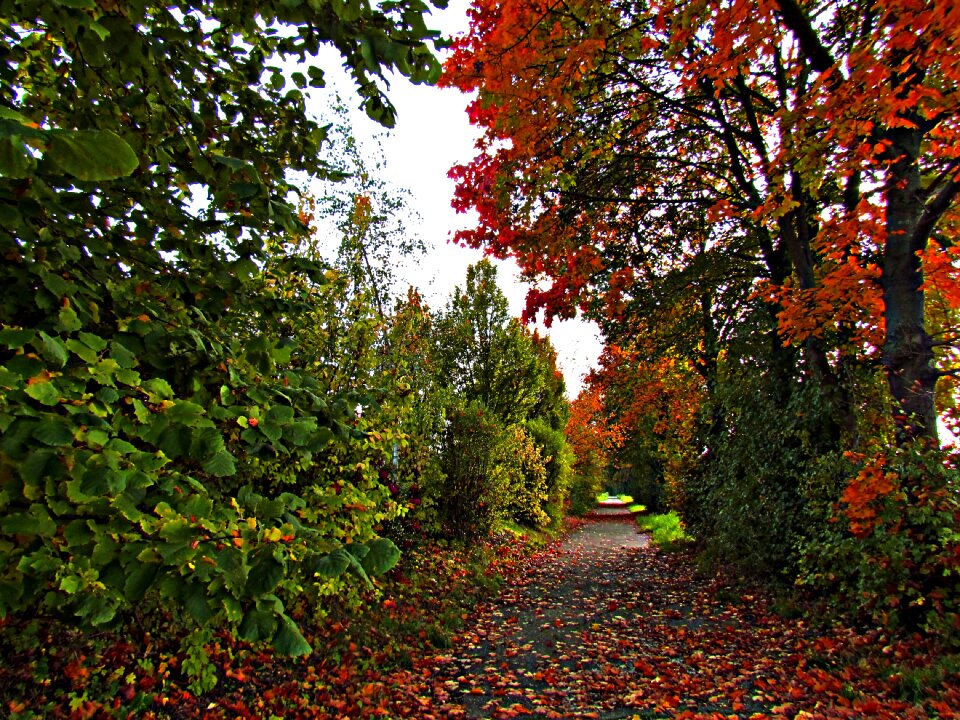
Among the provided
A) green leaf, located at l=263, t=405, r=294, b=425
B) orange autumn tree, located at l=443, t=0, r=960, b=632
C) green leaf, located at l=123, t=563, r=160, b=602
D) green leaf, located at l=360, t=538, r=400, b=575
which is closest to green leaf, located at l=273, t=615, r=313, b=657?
green leaf, located at l=360, t=538, r=400, b=575

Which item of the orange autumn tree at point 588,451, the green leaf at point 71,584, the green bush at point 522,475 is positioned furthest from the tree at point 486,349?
the green leaf at point 71,584

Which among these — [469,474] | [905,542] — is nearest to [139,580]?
[905,542]

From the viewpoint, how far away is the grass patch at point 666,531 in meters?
13.2

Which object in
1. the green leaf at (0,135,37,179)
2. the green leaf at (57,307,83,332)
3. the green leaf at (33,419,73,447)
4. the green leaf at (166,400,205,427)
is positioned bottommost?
the green leaf at (33,419,73,447)

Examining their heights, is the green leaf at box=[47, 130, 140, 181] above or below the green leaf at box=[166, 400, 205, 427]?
above

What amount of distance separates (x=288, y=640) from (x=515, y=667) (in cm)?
517

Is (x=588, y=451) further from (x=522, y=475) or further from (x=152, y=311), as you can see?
(x=152, y=311)

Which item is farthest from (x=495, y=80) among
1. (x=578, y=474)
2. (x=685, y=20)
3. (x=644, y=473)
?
(x=578, y=474)

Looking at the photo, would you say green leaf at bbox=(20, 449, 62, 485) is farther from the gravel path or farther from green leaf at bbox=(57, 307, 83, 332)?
the gravel path

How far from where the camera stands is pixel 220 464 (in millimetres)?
1636

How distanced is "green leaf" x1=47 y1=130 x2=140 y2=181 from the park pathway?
503 centimetres

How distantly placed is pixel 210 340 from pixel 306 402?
0.46 metres

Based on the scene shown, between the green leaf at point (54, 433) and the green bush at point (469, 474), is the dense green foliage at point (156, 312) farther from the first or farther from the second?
the green bush at point (469, 474)

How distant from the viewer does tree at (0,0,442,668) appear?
1377mm
